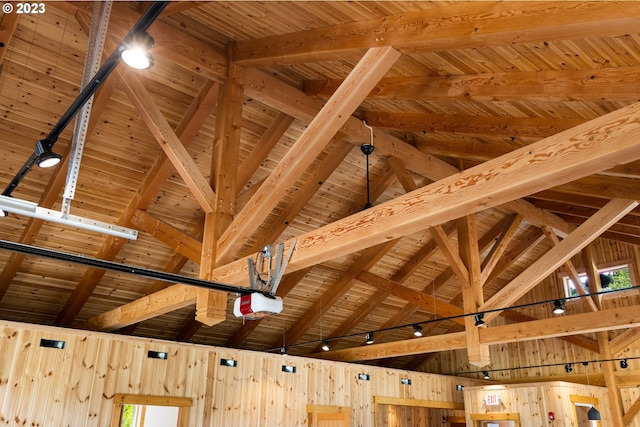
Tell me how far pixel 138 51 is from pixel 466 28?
7.73 feet

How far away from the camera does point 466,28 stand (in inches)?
157

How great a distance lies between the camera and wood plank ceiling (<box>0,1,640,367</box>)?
13.5ft

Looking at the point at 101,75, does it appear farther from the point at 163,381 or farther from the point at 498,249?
the point at 498,249

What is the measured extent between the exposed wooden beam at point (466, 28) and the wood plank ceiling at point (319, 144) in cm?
1

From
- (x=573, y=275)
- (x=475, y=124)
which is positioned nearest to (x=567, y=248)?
(x=475, y=124)

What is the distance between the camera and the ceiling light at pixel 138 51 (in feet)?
9.55

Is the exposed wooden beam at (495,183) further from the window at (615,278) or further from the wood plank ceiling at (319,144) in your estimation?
the window at (615,278)

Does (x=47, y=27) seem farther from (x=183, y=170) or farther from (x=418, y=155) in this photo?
(x=418, y=155)

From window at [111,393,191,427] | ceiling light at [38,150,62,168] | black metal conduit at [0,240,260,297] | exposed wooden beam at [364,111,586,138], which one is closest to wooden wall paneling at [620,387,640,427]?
exposed wooden beam at [364,111,586,138]

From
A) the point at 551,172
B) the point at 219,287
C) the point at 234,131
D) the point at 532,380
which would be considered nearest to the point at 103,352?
the point at 234,131

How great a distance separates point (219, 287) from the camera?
4086mm

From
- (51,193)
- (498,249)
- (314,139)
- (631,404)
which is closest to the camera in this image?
(314,139)

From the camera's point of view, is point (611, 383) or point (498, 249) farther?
point (611, 383)

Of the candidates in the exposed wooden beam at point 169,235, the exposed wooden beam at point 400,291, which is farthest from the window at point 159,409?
the exposed wooden beam at point 400,291
